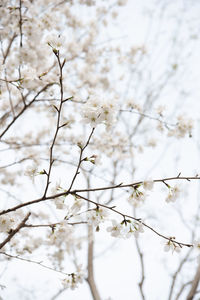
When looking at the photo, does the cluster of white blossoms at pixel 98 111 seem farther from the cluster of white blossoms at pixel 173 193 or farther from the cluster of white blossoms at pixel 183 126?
the cluster of white blossoms at pixel 183 126

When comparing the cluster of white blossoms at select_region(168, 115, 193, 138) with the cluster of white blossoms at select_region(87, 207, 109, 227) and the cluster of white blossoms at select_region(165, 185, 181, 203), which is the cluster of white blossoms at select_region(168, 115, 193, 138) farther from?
the cluster of white blossoms at select_region(87, 207, 109, 227)

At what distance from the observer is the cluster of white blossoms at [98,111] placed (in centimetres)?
113

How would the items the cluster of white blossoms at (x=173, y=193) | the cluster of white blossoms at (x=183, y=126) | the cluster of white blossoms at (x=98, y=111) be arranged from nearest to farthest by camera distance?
the cluster of white blossoms at (x=98, y=111) → the cluster of white blossoms at (x=173, y=193) → the cluster of white blossoms at (x=183, y=126)

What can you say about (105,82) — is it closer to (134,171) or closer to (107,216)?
(134,171)

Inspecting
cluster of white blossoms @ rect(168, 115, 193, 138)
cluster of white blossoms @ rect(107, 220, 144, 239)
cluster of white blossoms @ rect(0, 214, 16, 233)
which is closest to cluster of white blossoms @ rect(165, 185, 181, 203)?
cluster of white blossoms @ rect(107, 220, 144, 239)

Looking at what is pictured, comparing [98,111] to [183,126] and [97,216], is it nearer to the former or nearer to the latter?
[97,216]

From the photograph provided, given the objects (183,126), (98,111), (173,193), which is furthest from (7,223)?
(183,126)

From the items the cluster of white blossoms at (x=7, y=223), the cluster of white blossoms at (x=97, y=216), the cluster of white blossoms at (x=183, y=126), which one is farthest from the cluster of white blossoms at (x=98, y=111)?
the cluster of white blossoms at (x=183, y=126)

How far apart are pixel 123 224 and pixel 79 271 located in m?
0.80

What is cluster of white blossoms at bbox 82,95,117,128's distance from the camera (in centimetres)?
113

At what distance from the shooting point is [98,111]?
1.12 m

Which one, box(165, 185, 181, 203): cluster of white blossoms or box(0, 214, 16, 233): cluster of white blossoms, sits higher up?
box(165, 185, 181, 203): cluster of white blossoms

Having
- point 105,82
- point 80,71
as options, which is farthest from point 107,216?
point 105,82

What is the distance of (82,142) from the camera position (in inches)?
44.2
